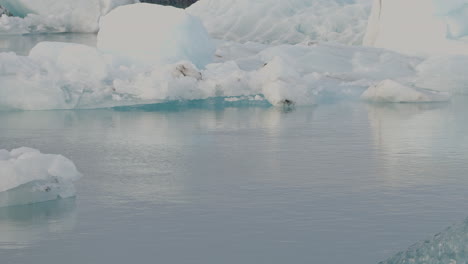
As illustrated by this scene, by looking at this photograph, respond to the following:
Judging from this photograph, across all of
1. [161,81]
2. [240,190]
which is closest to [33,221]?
[240,190]

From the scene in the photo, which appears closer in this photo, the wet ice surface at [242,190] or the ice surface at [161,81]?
the wet ice surface at [242,190]

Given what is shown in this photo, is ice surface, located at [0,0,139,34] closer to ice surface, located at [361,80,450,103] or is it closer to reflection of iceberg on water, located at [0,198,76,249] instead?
ice surface, located at [361,80,450,103]

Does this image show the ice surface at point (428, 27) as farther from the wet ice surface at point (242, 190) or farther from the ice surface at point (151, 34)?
the wet ice surface at point (242, 190)

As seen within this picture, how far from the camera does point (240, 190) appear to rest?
6.17 metres

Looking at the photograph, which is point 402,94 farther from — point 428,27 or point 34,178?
point 34,178

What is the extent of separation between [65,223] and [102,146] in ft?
9.82

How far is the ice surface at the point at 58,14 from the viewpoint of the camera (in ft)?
109

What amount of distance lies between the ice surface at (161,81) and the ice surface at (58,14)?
809 inches

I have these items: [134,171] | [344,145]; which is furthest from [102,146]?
[344,145]

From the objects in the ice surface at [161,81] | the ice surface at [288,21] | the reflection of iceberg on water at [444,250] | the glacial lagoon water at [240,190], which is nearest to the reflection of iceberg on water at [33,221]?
the glacial lagoon water at [240,190]

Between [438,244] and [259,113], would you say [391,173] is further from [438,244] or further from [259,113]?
[259,113]

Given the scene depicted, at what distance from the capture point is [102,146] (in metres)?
8.24

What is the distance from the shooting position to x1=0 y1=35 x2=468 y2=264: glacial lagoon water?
4.76 metres

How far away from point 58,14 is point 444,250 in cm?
3163
